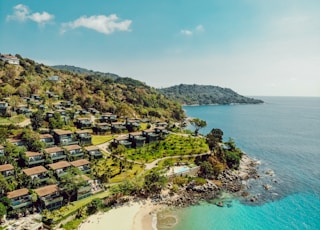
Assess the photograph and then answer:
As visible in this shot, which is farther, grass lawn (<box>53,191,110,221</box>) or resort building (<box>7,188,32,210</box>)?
resort building (<box>7,188,32,210</box>)

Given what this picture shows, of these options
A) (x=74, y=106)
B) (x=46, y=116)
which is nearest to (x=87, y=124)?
(x=46, y=116)

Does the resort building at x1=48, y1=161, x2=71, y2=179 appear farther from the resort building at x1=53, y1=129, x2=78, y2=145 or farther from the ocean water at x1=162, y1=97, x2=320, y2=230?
the ocean water at x1=162, y1=97, x2=320, y2=230

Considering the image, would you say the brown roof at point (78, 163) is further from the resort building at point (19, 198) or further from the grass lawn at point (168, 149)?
the grass lawn at point (168, 149)

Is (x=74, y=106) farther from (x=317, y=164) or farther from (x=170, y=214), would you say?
(x=317, y=164)

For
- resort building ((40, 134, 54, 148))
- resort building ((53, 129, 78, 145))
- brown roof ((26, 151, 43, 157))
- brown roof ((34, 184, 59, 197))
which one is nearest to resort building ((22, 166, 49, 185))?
brown roof ((34, 184, 59, 197))

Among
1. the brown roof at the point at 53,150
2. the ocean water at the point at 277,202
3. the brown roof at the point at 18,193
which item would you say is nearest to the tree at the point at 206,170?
the ocean water at the point at 277,202

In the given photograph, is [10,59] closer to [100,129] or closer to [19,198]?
[100,129]
